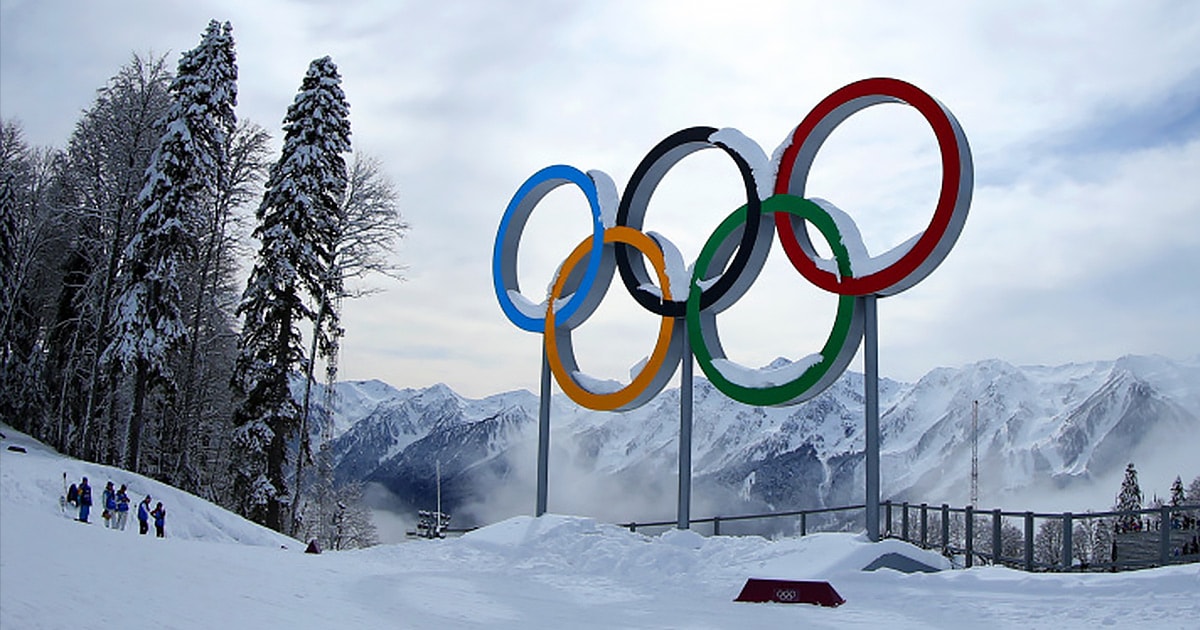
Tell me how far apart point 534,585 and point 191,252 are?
2059 centimetres

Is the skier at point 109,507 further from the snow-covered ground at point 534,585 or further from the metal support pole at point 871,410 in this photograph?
the metal support pole at point 871,410

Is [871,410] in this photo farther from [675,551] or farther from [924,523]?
[675,551]

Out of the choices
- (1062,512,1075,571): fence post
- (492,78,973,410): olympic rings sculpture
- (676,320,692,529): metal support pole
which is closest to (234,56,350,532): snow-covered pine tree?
(492,78,973,410): olympic rings sculpture

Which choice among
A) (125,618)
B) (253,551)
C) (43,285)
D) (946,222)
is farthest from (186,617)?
(43,285)

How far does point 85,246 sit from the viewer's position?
37281 millimetres

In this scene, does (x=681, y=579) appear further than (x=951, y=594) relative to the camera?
Yes

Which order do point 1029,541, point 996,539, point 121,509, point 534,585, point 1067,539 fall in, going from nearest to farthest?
point 1067,539
point 1029,541
point 534,585
point 996,539
point 121,509

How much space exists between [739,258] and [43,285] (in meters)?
33.4

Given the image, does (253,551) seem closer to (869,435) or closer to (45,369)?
(869,435)

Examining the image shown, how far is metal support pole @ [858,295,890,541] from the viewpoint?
16.4 metres

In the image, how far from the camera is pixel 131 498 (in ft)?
87.5

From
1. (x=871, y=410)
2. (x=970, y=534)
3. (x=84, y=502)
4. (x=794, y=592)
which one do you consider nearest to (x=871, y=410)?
(x=871, y=410)

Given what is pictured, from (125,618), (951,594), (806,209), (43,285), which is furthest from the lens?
(43,285)

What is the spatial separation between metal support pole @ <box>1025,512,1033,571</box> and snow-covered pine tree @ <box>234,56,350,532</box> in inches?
785
